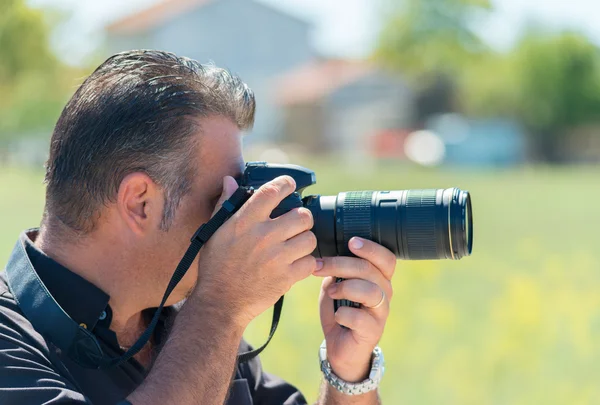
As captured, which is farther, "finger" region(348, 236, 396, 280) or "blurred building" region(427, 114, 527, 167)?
"blurred building" region(427, 114, 527, 167)

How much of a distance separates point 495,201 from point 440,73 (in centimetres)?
3014

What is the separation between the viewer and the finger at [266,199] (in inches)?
76.2

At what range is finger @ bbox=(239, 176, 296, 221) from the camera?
194 centimetres

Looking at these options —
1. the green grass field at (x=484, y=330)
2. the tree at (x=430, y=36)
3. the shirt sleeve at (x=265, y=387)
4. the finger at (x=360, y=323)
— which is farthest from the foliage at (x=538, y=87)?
the finger at (x=360, y=323)

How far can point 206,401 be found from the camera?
1.82m

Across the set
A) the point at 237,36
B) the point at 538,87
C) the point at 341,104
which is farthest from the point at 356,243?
the point at 538,87

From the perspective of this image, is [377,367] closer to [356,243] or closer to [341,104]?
[356,243]

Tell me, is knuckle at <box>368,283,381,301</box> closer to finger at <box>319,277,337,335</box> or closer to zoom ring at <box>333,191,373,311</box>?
zoom ring at <box>333,191,373,311</box>

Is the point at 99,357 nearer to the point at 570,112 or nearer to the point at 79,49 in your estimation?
the point at 79,49

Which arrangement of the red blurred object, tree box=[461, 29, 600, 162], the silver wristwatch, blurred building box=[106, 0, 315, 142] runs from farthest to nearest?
blurred building box=[106, 0, 315, 142], tree box=[461, 29, 600, 162], the red blurred object, the silver wristwatch

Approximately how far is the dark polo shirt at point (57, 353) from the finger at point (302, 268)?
450 millimetres

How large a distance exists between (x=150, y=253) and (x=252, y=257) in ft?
1.05

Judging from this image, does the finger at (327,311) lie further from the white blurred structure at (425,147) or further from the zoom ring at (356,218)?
the white blurred structure at (425,147)

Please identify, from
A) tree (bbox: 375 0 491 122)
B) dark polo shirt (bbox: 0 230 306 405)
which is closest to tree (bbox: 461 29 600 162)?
tree (bbox: 375 0 491 122)
